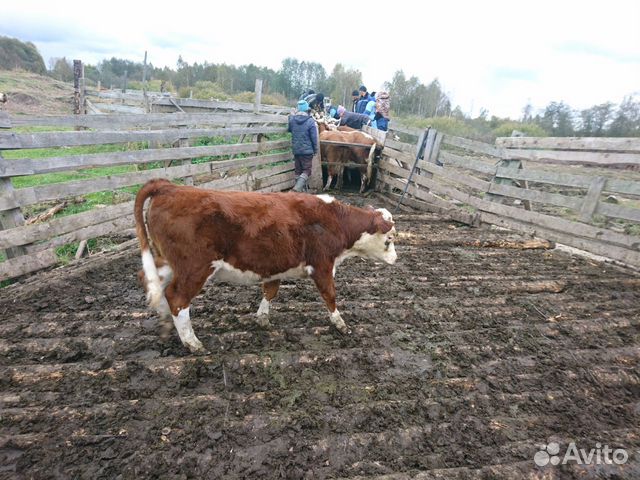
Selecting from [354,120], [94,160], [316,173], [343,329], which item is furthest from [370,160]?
[343,329]

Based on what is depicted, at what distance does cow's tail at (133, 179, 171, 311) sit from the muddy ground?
22.2 inches

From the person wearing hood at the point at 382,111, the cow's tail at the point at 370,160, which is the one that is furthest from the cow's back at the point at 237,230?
the person wearing hood at the point at 382,111

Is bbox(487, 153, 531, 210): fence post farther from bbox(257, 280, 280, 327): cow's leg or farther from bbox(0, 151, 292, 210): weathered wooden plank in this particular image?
bbox(0, 151, 292, 210): weathered wooden plank

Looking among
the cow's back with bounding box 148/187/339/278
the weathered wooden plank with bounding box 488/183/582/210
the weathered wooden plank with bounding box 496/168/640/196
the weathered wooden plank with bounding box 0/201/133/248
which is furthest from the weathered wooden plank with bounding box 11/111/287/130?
the weathered wooden plank with bounding box 496/168/640/196

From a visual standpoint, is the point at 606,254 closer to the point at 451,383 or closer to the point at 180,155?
the point at 451,383

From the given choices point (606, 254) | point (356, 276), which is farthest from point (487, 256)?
point (356, 276)

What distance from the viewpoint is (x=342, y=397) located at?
9.13ft

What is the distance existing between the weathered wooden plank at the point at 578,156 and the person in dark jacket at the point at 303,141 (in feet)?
14.6

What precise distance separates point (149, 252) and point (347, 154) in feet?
26.0

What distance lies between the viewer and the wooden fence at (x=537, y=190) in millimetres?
5586

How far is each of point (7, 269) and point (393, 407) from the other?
4.19m

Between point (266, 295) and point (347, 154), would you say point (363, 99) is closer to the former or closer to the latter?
point (347, 154)

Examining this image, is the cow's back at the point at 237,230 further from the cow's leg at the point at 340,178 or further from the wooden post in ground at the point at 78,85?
the wooden post in ground at the point at 78,85

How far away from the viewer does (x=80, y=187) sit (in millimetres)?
4719
